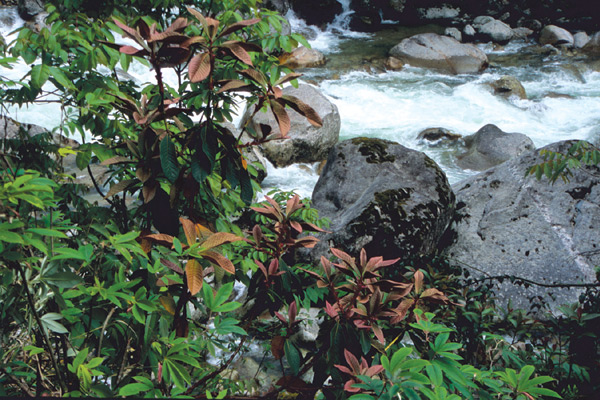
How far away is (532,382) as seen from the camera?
137cm

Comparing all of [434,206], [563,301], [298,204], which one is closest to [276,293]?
[298,204]

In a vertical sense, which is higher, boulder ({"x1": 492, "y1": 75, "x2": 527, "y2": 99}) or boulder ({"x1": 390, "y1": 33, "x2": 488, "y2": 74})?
boulder ({"x1": 390, "y1": 33, "x2": 488, "y2": 74})

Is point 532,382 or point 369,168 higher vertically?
point 532,382

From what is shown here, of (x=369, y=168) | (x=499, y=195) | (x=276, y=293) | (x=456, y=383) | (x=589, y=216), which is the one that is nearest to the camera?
(x=456, y=383)

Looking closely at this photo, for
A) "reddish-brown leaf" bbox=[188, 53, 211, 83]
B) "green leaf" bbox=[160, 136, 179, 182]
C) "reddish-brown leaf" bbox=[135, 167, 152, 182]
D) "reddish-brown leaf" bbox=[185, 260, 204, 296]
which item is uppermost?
"reddish-brown leaf" bbox=[188, 53, 211, 83]

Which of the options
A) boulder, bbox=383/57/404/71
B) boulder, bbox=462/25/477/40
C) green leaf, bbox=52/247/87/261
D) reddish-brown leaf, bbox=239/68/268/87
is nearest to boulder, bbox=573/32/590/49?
boulder, bbox=462/25/477/40

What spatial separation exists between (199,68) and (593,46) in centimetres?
1695

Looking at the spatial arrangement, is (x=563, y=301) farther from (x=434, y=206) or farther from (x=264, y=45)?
(x=264, y=45)

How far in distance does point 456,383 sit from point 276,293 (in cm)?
69

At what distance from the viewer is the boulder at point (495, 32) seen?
1606cm

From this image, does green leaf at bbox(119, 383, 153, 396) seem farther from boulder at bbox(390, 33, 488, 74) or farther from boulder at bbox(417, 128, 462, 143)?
boulder at bbox(390, 33, 488, 74)

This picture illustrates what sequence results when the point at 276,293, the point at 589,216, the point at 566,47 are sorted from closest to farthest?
the point at 276,293 < the point at 589,216 < the point at 566,47

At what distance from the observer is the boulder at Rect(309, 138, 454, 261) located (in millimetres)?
4332

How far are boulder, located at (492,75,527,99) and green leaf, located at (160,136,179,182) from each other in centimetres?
1147
